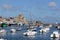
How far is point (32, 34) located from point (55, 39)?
64.9 feet

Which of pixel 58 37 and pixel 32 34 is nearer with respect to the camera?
pixel 58 37

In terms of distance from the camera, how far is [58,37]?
84750 mm

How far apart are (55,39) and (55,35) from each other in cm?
556

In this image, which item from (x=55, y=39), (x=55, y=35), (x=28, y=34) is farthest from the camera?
(x=28, y=34)

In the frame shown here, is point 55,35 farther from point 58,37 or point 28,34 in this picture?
point 28,34

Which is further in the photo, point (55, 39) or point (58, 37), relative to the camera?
point (58, 37)

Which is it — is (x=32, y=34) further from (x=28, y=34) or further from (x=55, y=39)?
(x=55, y=39)

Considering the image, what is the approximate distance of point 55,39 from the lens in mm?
79250

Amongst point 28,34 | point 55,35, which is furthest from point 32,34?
point 55,35

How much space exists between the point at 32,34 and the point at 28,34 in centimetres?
257

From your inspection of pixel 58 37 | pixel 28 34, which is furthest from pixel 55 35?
pixel 28 34

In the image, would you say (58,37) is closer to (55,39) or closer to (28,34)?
(55,39)

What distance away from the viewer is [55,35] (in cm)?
8469

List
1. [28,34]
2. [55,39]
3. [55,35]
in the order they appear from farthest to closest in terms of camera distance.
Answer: [28,34] < [55,35] < [55,39]
